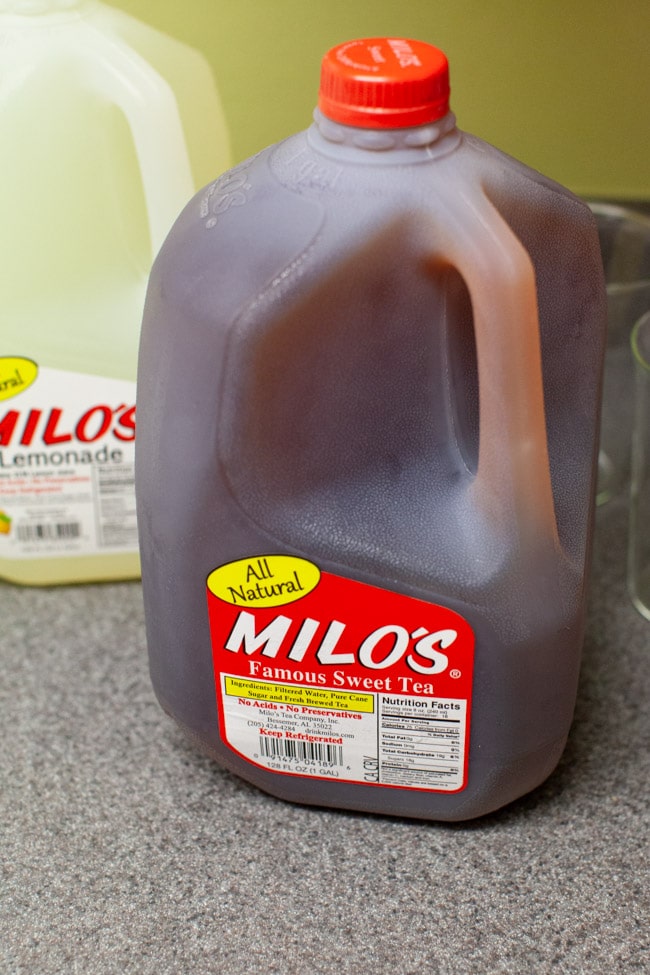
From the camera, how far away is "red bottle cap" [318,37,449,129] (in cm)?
56

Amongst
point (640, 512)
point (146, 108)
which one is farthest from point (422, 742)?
point (146, 108)

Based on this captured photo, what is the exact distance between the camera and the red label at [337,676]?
0.65 metres

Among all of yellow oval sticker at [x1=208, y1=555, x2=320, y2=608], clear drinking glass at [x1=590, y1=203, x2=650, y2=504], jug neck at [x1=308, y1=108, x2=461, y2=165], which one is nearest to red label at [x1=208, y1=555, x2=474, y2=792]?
yellow oval sticker at [x1=208, y1=555, x2=320, y2=608]

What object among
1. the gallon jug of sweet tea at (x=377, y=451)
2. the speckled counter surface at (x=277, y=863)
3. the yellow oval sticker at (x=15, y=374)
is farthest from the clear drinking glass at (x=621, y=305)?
the yellow oval sticker at (x=15, y=374)

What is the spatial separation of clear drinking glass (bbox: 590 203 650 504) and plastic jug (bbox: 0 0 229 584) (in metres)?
0.39

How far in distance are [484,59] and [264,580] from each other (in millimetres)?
505

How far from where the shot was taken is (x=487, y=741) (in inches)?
27.2

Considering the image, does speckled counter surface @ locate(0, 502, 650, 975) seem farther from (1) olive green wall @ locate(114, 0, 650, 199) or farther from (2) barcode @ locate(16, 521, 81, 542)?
(1) olive green wall @ locate(114, 0, 650, 199)

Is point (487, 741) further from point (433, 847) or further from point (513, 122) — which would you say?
point (513, 122)

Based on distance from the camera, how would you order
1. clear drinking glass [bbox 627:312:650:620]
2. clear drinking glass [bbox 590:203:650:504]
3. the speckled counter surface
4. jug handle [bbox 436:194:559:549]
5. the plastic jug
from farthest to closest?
clear drinking glass [bbox 590:203:650:504], clear drinking glass [bbox 627:312:650:620], the plastic jug, the speckled counter surface, jug handle [bbox 436:194:559:549]

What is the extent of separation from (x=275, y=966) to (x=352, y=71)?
47cm

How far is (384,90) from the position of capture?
0.56 metres

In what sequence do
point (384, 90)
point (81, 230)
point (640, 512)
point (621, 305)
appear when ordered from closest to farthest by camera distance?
1. point (384, 90)
2. point (81, 230)
3. point (640, 512)
4. point (621, 305)

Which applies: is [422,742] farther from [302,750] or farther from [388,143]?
[388,143]
